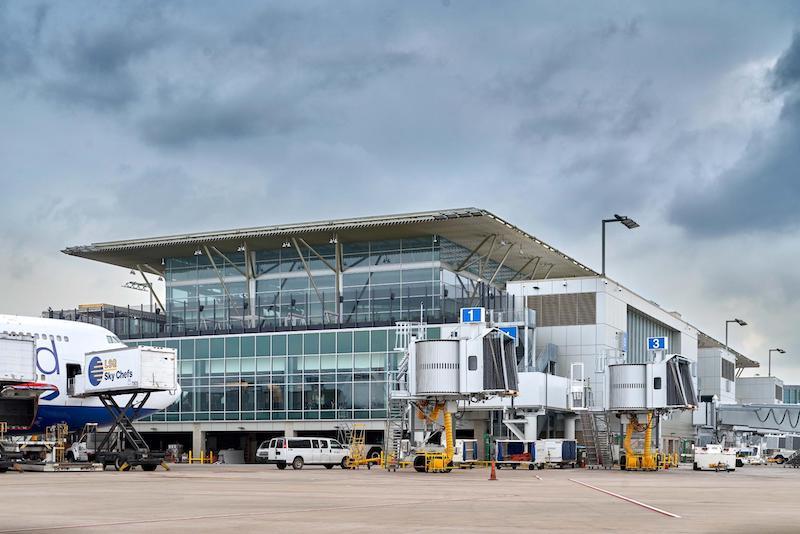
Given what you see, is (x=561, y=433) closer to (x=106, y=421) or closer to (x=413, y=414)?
(x=413, y=414)

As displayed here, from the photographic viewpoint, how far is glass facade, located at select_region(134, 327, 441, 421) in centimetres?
8188

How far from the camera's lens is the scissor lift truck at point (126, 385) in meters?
53.8

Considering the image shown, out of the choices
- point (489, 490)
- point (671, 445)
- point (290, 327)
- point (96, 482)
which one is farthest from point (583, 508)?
point (671, 445)

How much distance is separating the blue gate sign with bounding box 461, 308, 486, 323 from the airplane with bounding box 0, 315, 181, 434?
61.0 feet

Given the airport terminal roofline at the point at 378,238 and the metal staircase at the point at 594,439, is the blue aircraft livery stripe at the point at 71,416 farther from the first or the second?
the metal staircase at the point at 594,439

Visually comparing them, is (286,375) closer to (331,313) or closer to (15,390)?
(331,313)

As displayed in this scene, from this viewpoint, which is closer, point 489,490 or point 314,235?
point 489,490

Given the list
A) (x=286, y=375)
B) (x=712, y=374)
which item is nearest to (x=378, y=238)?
(x=286, y=375)

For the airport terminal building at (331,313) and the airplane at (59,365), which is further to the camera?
the airport terminal building at (331,313)

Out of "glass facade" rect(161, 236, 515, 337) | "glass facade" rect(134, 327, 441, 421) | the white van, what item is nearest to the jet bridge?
the white van

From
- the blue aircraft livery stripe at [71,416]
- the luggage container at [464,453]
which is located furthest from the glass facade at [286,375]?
the blue aircraft livery stripe at [71,416]

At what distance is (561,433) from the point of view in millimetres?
81938

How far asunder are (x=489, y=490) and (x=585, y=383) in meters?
47.4

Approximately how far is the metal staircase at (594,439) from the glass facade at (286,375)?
13048 mm
